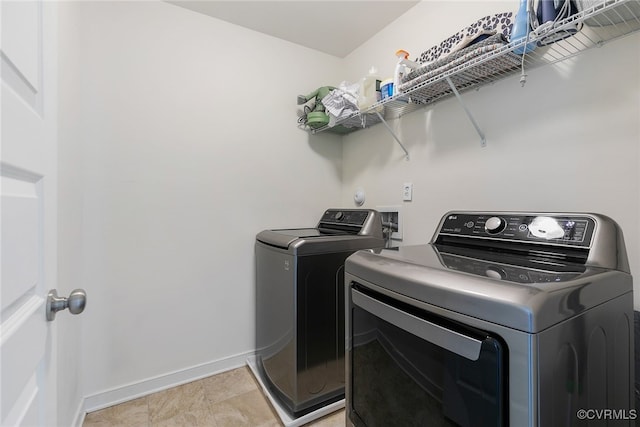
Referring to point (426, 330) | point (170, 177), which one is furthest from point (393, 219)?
point (170, 177)

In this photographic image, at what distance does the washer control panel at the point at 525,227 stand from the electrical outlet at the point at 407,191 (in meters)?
0.53

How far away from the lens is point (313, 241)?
1438mm

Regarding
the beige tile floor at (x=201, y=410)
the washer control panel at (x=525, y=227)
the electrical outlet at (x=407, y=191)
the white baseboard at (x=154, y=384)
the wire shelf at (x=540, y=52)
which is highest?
the wire shelf at (x=540, y=52)

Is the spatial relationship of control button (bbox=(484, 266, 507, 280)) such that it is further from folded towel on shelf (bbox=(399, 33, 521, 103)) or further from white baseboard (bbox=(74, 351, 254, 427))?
white baseboard (bbox=(74, 351, 254, 427))

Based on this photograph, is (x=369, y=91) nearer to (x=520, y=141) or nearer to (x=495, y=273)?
(x=520, y=141)

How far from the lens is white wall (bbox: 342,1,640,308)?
3.17ft

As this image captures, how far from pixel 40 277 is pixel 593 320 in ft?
3.93

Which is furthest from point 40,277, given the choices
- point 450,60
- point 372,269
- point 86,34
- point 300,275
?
point 86,34

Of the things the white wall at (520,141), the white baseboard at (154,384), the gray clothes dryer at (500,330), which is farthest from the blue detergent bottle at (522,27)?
the white baseboard at (154,384)

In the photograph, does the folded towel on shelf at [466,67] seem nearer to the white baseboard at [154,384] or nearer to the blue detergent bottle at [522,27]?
the blue detergent bottle at [522,27]

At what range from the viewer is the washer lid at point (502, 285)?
0.54 meters

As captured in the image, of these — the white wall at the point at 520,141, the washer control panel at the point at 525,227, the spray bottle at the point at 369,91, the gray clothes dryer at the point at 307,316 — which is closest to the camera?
the washer control panel at the point at 525,227

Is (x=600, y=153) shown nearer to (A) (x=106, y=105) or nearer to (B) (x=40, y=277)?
(B) (x=40, y=277)

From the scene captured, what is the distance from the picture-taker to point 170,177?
1.73m
